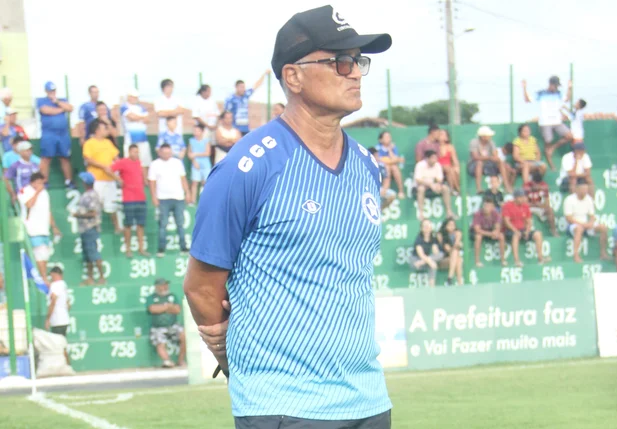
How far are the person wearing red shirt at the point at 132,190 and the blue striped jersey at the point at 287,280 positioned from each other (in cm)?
1427

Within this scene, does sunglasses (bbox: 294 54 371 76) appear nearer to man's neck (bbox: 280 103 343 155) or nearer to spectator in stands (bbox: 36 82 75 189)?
man's neck (bbox: 280 103 343 155)

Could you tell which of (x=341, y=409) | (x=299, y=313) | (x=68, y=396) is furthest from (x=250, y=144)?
(x=68, y=396)

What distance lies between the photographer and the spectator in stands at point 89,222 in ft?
56.5

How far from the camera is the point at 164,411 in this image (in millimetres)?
11594

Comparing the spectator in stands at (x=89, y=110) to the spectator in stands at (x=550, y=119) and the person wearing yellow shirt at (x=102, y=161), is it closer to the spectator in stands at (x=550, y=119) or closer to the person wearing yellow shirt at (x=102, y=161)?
the person wearing yellow shirt at (x=102, y=161)

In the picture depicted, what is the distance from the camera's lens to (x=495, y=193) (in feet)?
62.4

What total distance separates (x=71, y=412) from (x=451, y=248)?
26.1 ft

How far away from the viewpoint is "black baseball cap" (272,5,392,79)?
11.3ft

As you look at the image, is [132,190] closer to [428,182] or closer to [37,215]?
[37,215]

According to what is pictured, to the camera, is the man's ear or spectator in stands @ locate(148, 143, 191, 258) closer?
the man's ear

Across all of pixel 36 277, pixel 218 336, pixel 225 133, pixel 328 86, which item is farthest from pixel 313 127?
pixel 225 133

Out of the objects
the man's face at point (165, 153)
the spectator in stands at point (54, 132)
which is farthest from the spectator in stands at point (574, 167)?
the spectator in stands at point (54, 132)

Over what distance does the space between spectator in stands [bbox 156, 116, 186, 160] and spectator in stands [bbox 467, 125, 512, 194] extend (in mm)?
5487

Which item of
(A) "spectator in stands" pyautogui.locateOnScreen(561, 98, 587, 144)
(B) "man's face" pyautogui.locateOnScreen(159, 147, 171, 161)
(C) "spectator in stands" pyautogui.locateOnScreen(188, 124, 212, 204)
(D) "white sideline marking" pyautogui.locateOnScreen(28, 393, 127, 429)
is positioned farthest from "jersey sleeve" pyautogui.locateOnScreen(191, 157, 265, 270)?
(A) "spectator in stands" pyautogui.locateOnScreen(561, 98, 587, 144)
